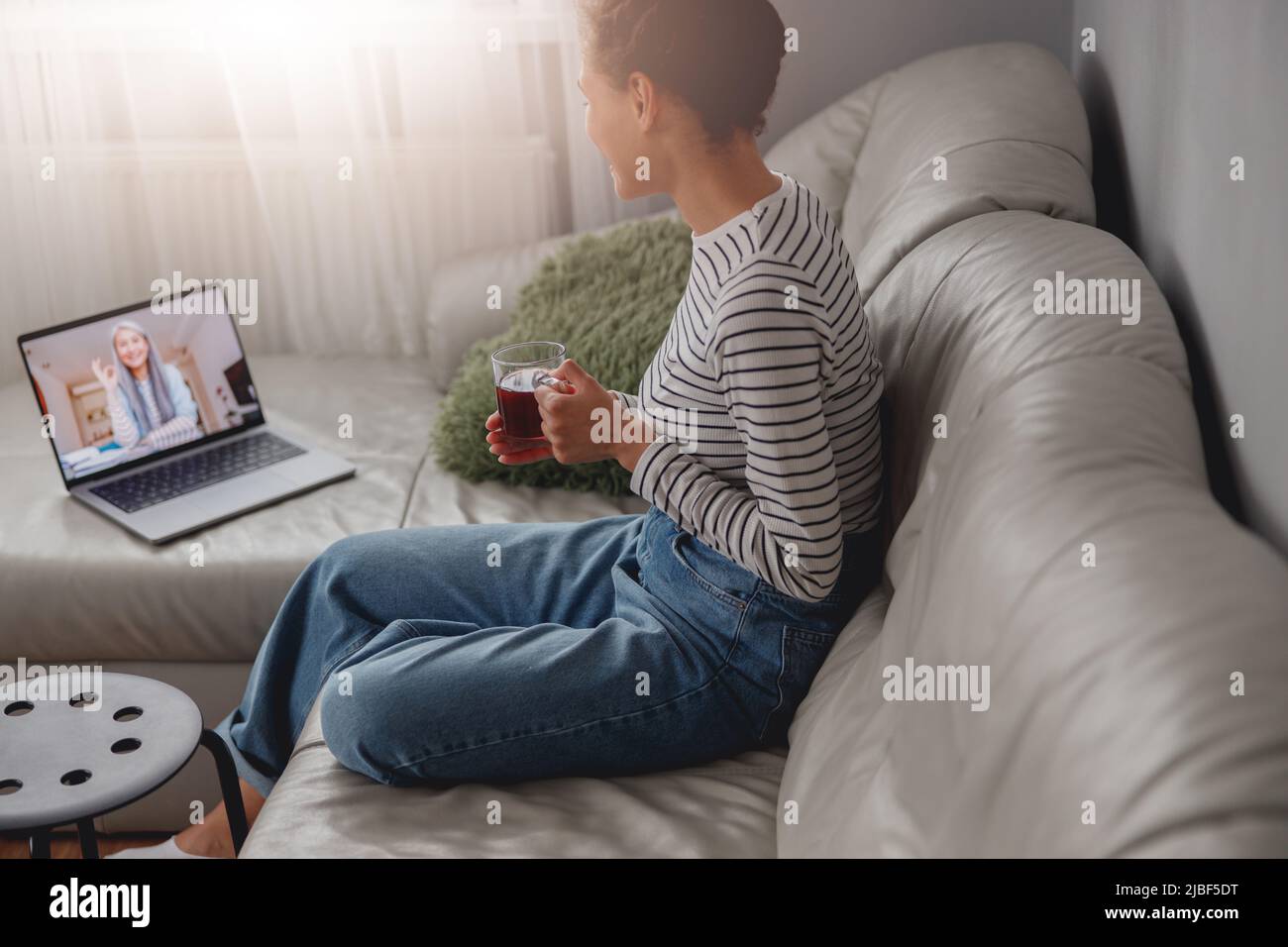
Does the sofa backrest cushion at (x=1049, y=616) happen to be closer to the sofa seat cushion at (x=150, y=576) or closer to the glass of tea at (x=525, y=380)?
the glass of tea at (x=525, y=380)

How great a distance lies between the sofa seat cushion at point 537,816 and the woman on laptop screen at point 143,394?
940 millimetres

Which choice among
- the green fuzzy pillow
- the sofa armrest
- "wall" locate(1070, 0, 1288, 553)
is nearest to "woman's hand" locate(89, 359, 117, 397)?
the green fuzzy pillow

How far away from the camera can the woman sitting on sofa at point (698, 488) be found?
108cm

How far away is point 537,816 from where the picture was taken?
1166mm

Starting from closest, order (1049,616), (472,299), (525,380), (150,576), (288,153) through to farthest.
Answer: (1049,616) < (525,380) < (150,576) < (472,299) < (288,153)

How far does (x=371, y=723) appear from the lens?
121cm

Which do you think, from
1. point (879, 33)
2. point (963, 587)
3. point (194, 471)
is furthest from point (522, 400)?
point (879, 33)

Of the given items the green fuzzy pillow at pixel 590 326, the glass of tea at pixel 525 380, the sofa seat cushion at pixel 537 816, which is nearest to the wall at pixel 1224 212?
the sofa seat cushion at pixel 537 816

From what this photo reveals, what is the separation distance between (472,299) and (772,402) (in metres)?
1.41

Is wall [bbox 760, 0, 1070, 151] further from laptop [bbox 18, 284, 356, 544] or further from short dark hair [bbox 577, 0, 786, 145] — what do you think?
short dark hair [bbox 577, 0, 786, 145]

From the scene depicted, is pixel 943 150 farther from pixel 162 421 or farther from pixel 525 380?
pixel 162 421

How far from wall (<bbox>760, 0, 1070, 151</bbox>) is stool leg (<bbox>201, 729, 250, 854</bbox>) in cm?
169

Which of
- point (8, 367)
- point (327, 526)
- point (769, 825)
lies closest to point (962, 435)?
point (769, 825)
